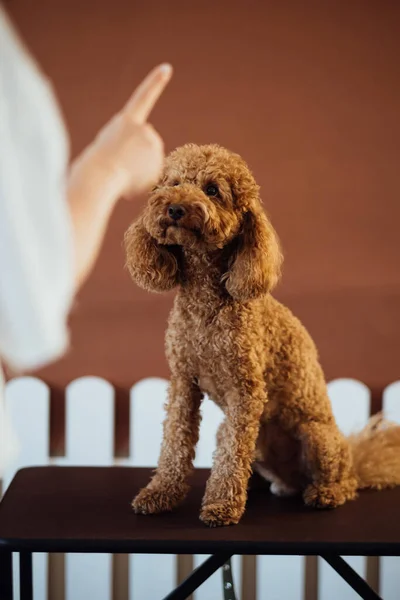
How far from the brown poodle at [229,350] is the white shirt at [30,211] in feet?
2.46

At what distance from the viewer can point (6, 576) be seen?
1.28 meters

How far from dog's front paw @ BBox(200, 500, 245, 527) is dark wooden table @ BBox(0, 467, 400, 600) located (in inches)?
0.6

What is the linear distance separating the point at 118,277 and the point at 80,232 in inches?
6.2

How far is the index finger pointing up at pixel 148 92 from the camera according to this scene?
200cm

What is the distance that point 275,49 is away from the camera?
1989 mm

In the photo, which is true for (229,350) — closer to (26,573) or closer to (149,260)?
(149,260)

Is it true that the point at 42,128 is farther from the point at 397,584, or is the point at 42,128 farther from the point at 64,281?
the point at 397,584

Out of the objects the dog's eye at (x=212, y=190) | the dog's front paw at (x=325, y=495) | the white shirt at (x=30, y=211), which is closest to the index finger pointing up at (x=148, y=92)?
the white shirt at (x=30, y=211)

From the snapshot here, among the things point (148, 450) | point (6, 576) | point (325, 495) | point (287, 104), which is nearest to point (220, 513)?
point (325, 495)

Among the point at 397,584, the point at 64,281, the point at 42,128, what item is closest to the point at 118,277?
the point at 64,281

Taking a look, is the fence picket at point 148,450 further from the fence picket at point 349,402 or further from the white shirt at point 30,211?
the fence picket at point 349,402

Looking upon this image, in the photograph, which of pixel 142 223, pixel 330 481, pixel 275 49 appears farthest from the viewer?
pixel 275 49

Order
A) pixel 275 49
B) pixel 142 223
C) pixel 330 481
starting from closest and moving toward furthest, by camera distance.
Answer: pixel 142 223, pixel 330 481, pixel 275 49

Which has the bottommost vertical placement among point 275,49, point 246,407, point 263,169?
point 246,407
